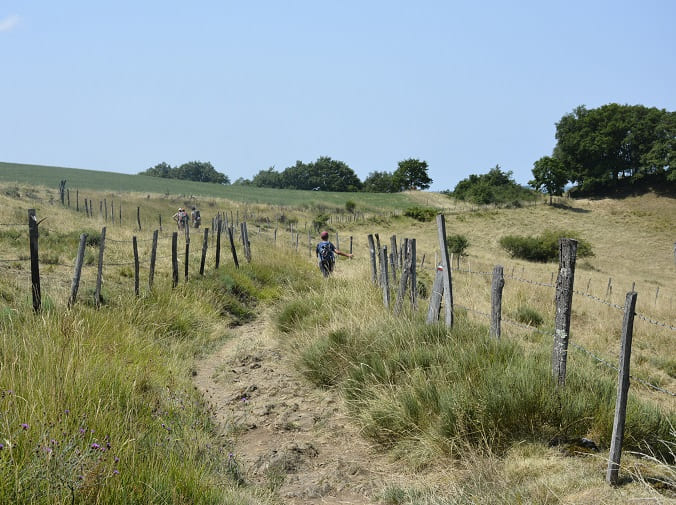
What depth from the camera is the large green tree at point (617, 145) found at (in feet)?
272

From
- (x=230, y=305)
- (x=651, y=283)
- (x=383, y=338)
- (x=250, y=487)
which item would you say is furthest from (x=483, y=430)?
(x=651, y=283)

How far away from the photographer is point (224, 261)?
18875mm

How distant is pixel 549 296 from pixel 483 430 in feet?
40.3

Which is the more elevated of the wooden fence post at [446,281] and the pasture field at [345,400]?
the wooden fence post at [446,281]

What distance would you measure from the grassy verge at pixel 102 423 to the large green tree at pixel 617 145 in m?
87.2

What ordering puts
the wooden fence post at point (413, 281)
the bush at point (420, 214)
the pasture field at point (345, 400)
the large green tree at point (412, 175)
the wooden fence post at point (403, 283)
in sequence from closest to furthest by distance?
1. the pasture field at point (345, 400)
2. the wooden fence post at point (403, 283)
3. the wooden fence post at point (413, 281)
4. the bush at point (420, 214)
5. the large green tree at point (412, 175)

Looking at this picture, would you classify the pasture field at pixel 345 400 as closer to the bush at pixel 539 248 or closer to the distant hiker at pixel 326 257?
the distant hiker at pixel 326 257

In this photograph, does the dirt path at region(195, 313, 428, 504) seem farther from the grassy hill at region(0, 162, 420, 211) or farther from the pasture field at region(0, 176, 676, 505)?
the grassy hill at region(0, 162, 420, 211)

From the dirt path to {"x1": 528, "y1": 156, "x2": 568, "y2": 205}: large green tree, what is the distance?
263ft

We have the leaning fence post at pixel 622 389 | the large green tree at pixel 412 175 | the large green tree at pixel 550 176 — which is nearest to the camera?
the leaning fence post at pixel 622 389

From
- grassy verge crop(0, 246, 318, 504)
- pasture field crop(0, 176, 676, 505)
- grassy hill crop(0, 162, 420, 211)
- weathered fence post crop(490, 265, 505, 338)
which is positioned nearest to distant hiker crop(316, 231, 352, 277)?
pasture field crop(0, 176, 676, 505)

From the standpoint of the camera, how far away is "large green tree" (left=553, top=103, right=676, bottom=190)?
8300 cm

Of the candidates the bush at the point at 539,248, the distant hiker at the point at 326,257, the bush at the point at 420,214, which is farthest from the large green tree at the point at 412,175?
the distant hiker at the point at 326,257

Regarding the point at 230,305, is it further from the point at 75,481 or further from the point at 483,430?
the point at 75,481
